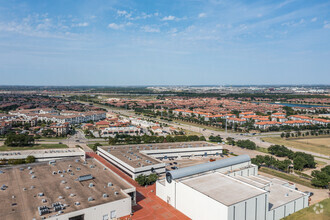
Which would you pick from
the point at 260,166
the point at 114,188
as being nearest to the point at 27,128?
the point at 114,188

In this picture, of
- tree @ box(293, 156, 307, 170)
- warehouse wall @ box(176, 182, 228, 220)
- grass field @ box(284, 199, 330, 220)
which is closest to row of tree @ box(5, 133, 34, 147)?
warehouse wall @ box(176, 182, 228, 220)

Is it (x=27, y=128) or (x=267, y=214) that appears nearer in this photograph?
(x=267, y=214)

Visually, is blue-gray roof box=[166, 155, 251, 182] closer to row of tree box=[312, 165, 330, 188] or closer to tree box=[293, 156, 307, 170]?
row of tree box=[312, 165, 330, 188]

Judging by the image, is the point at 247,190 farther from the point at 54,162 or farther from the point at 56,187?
the point at 54,162

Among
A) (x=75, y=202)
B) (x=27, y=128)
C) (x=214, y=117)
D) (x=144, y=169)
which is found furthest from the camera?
(x=214, y=117)

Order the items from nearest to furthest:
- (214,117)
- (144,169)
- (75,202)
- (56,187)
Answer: (75,202) → (56,187) → (144,169) → (214,117)

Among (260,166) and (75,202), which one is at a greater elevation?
(75,202)

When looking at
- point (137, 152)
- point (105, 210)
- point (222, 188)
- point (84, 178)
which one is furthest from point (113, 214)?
point (137, 152)
